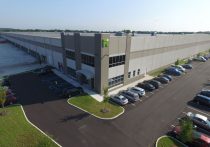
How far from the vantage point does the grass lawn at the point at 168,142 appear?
20.0 meters

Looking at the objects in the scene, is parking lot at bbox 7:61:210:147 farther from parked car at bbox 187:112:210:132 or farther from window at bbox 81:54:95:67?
window at bbox 81:54:95:67

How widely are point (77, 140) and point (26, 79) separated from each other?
105 feet

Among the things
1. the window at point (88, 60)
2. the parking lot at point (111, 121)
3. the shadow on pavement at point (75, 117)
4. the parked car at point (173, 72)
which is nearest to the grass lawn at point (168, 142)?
the parking lot at point (111, 121)

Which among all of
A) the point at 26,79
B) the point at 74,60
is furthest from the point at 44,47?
the point at 74,60

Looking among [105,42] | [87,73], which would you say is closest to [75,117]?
[87,73]

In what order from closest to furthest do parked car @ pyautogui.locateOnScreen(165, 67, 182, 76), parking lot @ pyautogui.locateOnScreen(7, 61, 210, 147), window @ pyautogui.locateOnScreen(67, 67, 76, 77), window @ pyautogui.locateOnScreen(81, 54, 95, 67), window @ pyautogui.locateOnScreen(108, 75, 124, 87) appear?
parking lot @ pyautogui.locateOnScreen(7, 61, 210, 147)
window @ pyautogui.locateOnScreen(81, 54, 95, 67)
window @ pyautogui.locateOnScreen(108, 75, 124, 87)
window @ pyautogui.locateOnScreen(67, 67, 76, 77)
parked car @ pyautogui.locateOnScreen(165, 67, 182, 76)

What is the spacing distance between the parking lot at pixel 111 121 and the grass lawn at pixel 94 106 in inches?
55.5

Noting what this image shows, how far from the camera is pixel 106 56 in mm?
32469

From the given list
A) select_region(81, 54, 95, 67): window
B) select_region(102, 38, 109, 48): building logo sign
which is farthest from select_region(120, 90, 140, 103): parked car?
select_region(102, 38, 109, 48): building logo sign

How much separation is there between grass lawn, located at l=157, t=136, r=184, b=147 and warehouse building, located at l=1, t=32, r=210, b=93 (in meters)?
16.5

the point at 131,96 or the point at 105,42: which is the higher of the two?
the point at 105,42

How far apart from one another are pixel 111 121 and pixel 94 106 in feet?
18.3

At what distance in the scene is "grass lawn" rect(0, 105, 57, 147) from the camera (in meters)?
19.4

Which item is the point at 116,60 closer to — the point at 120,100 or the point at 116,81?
the point at 116,81
